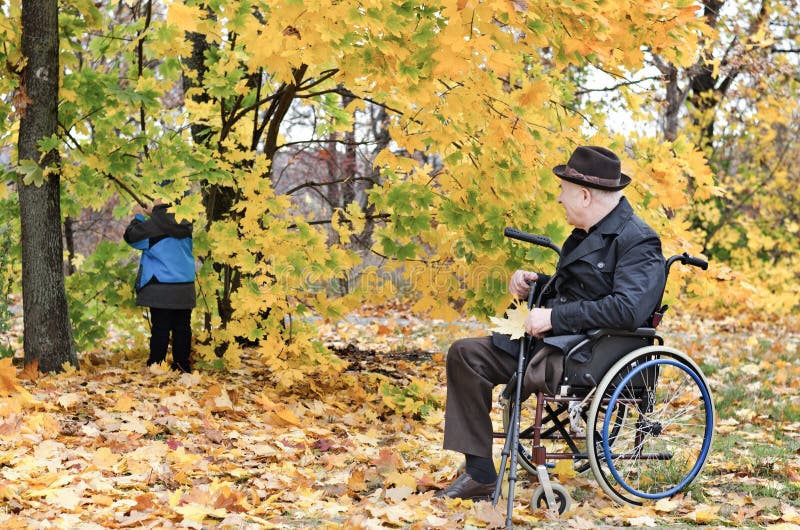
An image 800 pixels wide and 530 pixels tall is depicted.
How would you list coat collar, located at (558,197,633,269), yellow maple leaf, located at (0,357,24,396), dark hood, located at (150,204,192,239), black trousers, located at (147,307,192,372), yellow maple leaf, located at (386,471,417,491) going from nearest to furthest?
coat collar, located at (558,197,633,269)
yellow maple leaf, located at (386,471,417,491)
yellow maple leaf, located at (0,357,24,396)
dark hood, located at (150,204,192,239)
black trousers, located at (147,307,192,372)

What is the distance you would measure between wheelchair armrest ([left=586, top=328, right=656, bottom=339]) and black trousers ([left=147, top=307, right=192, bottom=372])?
11.7 feet

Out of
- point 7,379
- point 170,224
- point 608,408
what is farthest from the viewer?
point 170,224

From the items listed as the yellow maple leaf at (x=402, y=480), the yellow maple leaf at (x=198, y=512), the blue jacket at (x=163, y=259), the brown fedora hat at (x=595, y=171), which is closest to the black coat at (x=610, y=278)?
the brown fedora hat at (x=595, y=171)

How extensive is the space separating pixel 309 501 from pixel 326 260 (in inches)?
85.8

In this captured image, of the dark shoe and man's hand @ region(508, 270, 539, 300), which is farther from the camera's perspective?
man's hand @ region(508, 270, 539, 300)

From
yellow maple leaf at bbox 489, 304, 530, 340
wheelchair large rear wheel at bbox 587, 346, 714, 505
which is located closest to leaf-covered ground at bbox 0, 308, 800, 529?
wheelchair large rear wheel at bbox 587, 346, 714, 505

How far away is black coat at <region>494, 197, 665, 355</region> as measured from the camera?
3.24 m

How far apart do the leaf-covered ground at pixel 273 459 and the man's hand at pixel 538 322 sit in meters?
0.69

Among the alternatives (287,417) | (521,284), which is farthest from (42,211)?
(521,284)

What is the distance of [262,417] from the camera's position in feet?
16.1

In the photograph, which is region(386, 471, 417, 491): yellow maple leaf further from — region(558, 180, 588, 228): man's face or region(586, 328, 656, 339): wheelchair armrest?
region(558, 180, 588, 228): man's face

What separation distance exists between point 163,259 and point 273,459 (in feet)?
7.18

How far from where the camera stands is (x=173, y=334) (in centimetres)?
612

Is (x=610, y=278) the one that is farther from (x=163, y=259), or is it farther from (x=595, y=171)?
(x=163, y=259)
